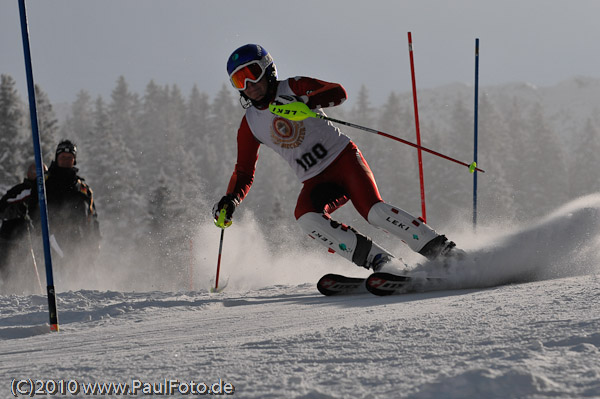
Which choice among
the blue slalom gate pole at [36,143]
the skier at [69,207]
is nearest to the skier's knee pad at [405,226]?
the blue slalom gate pole at [36,143]

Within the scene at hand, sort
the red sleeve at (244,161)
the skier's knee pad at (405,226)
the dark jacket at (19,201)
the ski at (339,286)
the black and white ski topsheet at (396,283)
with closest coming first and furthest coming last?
the black and white ski topsheet at (396,283)
the skier's knee pad at (405,226)
the ski at (339,286)
the red sleeve at (244,161)
the dark jacket at (19,201)

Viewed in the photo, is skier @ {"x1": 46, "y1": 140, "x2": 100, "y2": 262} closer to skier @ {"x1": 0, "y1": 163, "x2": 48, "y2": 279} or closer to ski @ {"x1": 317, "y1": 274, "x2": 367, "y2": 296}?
skier @ {"x1": 0, "y1": 163, "x2": 48, "y2": 279}

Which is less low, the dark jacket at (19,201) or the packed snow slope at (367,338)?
the dark jacket at (19,201)

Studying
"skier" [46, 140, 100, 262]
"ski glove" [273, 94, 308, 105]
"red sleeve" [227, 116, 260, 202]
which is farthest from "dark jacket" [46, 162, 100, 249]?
"ski glove" [273, 94, 308, 105]

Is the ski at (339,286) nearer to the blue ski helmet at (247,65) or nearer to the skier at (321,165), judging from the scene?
the skier at (321,165)

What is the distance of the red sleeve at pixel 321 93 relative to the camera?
4.46 m

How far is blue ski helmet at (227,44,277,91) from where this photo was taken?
15.1ft

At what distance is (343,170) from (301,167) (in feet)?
1.19

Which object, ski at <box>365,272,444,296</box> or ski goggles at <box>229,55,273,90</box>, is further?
ski goggles at <box>229,55,273,90</box>

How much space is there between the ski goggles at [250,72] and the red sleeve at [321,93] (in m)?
0.34

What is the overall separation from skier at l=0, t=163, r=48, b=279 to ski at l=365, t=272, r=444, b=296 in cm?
487

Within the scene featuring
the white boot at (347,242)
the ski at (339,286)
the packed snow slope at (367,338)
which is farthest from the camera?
the ski at (339,286)

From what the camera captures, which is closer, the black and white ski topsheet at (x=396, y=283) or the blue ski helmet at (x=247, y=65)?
the black and white ski topsheet at (x=396, y=283)

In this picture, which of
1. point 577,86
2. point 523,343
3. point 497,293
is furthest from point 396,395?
point 577,86
